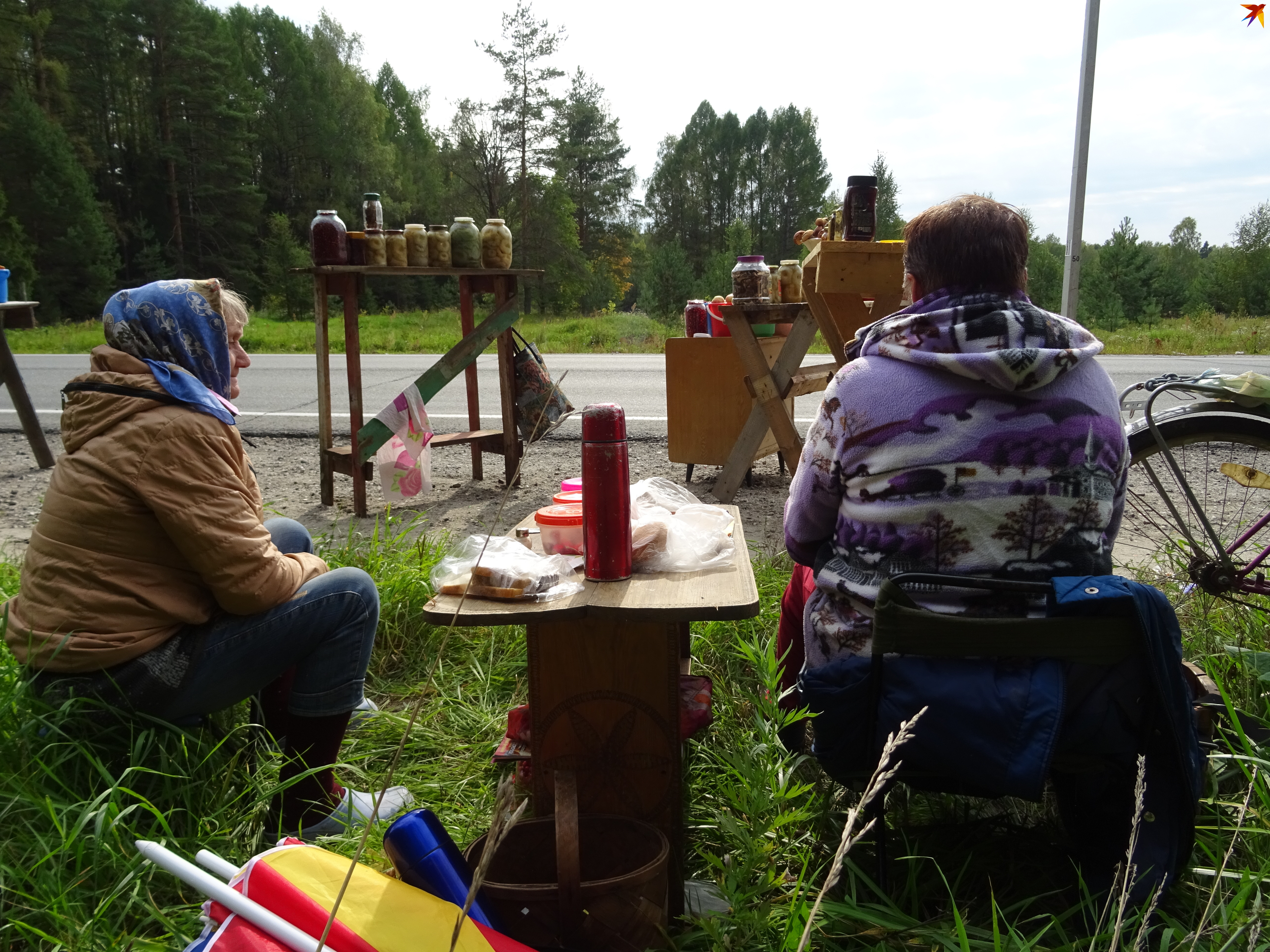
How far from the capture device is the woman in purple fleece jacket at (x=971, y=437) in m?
1.71

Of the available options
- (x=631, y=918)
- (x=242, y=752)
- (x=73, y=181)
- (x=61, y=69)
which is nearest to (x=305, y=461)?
(x=242, y=752)

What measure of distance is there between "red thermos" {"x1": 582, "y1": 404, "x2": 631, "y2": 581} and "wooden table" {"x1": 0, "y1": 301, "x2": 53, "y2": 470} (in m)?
5.54

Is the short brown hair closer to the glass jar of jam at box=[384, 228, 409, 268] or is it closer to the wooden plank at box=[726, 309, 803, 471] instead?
the wooden plank at box=[726, 309, 803, 471]

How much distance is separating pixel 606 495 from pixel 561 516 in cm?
32

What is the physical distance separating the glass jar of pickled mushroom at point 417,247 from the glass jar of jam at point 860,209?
2.36 metres

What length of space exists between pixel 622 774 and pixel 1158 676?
3.63 ft

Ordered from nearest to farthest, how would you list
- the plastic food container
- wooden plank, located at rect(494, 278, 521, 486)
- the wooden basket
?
1. the wooden basket
2. the plastic food container
3. wooden plank, located at rect(494, 278, 521, 486)

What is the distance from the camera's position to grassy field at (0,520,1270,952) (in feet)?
5.49

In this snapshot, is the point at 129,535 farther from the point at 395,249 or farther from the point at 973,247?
the point at 395,249

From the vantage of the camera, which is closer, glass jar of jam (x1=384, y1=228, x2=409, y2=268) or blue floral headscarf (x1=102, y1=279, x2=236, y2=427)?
blue floral headscarf (x1=102, y1=279, x2=236, y2=427)

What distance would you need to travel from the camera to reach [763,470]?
6047mm

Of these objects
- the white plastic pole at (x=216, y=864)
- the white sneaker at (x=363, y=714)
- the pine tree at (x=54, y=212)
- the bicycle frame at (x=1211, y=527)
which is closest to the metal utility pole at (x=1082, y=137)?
the bicycle frame at (x=1211, y=527)

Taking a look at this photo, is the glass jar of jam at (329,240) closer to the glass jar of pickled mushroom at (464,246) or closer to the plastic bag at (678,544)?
the glass jar of pickled mushroom at (464,246)

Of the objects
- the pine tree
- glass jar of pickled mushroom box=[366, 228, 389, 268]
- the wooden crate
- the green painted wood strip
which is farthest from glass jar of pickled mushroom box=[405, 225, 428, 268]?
the pine tree
